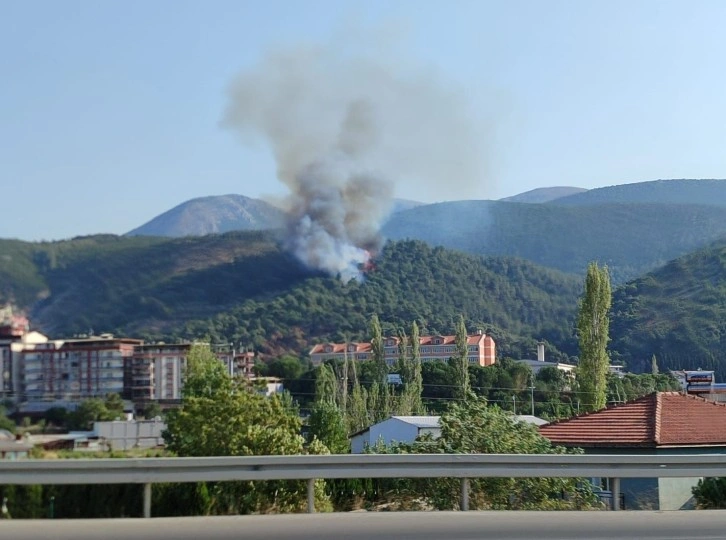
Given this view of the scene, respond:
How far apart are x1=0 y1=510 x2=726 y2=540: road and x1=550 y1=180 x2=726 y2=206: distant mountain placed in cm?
18050

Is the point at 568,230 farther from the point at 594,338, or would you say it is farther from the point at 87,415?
the point at 87,415

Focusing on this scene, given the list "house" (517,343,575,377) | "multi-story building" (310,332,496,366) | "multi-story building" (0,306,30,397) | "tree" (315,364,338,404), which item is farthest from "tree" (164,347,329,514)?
"house" (517,343,575,377)

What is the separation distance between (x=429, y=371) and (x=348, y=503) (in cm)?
6355

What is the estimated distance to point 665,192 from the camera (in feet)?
631

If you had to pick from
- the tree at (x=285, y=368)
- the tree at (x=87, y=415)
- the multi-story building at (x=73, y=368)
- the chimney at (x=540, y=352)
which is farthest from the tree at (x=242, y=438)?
the chimney at (x=540, y=352)

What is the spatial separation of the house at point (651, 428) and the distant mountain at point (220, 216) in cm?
8780

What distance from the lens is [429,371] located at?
248 feet

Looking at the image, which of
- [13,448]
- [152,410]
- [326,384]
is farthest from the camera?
[326,384]

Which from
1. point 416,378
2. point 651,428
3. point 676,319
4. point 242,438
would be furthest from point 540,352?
point 242,438

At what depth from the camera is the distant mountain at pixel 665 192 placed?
185m

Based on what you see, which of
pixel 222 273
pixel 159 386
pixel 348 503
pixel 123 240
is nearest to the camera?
pixel 348 503

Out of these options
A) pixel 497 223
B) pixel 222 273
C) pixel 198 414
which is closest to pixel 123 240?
pixel 222 273

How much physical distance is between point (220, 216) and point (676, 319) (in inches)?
2467

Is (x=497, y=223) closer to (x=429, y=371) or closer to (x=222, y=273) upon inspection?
(x=222, y=273)
